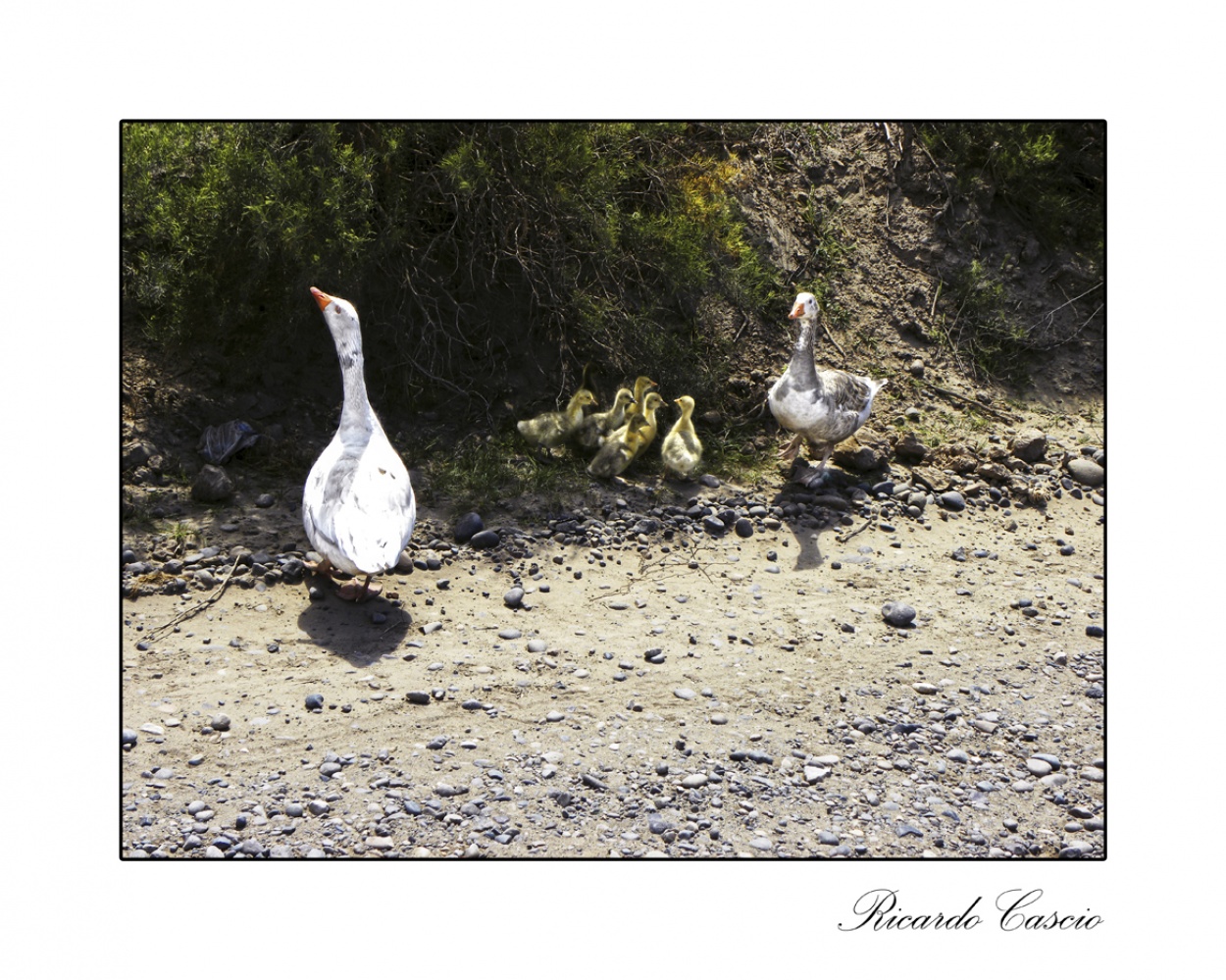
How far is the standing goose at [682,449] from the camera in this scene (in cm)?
768

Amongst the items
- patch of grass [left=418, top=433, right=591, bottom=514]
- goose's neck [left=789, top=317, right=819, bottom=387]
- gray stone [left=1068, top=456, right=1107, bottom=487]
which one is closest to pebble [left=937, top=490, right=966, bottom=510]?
gray stone [left=1068, top=456, right=1107, bottom=487]

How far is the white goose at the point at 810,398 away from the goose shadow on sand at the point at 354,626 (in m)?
3.06

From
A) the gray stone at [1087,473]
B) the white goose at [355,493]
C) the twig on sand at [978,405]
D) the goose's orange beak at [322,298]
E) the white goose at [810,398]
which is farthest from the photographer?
the twig on sand at [978,405]

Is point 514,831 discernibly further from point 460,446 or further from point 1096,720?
point 460,446

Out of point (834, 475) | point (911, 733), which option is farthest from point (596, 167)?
point (911, 733)

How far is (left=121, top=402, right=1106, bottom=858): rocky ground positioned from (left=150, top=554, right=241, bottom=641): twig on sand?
0.06ft

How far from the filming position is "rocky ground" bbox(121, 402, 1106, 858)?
15.3 feet

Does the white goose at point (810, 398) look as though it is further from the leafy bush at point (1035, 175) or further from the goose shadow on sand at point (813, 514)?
the leafy bush at point (1035, 175)

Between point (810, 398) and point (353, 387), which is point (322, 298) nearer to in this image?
point (353, 387)

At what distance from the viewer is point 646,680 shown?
573 cm

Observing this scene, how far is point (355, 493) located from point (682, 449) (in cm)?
264

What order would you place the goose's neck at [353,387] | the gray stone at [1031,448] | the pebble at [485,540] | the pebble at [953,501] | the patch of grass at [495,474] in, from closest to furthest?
the goose's neck at [353,387] → the pebble at [485,540] → the patch of grass at [495,474] → the pebble at [953,501] → the gray stone at [1031,448]

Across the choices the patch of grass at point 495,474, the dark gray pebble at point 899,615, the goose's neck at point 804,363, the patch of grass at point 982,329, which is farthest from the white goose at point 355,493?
the patch of grass at point 982,329

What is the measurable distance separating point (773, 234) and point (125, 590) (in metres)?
5.89
